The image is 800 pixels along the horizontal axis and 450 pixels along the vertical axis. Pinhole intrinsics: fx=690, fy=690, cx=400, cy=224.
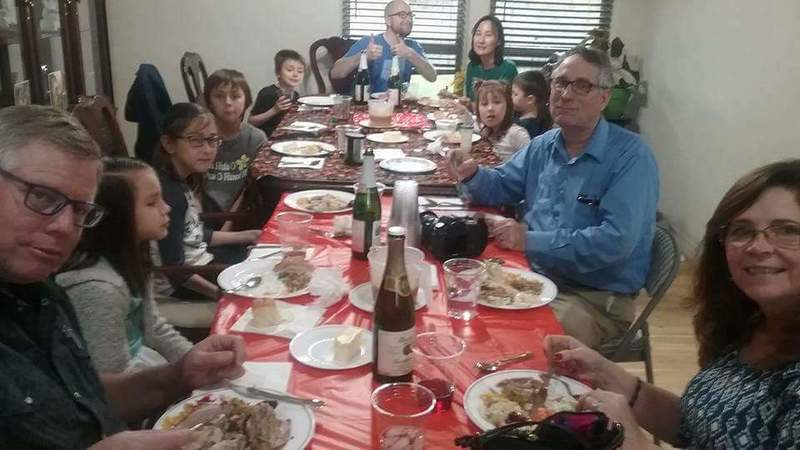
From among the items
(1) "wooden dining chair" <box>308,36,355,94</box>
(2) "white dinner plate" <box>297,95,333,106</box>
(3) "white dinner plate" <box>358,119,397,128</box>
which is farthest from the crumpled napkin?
(1) "wooden dining chair" <box>308,36,355,94</box>

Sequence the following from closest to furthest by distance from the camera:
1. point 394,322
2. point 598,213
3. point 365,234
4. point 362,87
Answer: point 394,322
point 365,234
point 598,213
point 362,87

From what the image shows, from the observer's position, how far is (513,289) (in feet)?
5.84

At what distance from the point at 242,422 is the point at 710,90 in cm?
412

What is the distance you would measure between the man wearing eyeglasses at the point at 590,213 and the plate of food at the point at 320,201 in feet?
1.92

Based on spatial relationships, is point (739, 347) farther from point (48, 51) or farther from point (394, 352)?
point (48, 51)

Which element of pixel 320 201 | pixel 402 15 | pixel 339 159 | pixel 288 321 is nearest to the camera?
pixel 288 321

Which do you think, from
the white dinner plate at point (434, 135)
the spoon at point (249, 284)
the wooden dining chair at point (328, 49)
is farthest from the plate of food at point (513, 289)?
the wooden dining chair at point (328, 49)

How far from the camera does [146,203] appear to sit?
71.7 inches

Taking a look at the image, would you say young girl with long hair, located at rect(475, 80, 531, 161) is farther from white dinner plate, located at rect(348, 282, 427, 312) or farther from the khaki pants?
white dinner plate, located at rect(348, 282, 427, 312)

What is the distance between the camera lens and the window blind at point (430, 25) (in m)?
5.69

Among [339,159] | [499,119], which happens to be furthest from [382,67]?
[339,159]

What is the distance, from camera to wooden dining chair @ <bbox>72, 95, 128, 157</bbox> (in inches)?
110

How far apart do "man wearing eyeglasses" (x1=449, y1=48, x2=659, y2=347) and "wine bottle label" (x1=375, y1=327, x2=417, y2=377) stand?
0.89 metres

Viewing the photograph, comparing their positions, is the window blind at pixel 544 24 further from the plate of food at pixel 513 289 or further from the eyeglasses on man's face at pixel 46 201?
the eyeglasses on man's face at pixel 46 201
